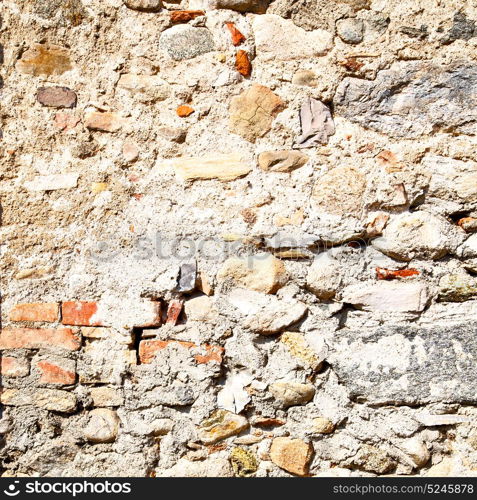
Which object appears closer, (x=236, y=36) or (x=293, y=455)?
(x=293, y=455)

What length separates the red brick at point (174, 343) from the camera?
1761 millimetres

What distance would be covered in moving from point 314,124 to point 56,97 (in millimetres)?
851

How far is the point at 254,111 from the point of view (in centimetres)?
183

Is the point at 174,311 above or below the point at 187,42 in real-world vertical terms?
below

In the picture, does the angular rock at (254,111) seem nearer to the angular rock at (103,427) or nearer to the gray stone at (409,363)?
the gray stone at (409,363)

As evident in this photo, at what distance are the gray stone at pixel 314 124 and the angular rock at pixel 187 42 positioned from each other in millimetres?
374

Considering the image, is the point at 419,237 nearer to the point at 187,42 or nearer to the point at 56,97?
the point at 187,42

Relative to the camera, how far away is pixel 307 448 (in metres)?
1.71

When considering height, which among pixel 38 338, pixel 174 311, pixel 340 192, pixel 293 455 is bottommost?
pixel 293 455

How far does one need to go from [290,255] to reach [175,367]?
0.50 m

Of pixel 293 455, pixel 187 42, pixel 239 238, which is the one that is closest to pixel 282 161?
pixel 239 238

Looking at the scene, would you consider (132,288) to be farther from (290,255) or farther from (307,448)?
(307,448)

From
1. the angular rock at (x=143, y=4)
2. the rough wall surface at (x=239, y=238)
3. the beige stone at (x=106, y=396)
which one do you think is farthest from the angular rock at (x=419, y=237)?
the angular rock at (x=143, y=4)

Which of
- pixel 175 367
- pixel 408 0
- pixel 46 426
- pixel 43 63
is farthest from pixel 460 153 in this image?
pixel 46 426
